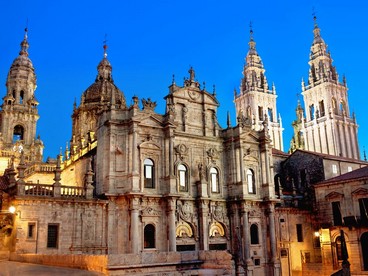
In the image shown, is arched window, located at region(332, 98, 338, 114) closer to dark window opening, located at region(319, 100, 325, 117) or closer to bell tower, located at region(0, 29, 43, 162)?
dark window opening, located at region(319, 100, 325, 117)

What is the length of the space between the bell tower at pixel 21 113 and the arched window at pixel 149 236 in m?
28.4

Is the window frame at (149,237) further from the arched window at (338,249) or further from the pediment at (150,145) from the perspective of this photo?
the arched window at (338,249)

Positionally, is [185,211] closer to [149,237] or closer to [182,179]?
[182,179]

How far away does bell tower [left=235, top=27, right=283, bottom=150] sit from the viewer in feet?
245

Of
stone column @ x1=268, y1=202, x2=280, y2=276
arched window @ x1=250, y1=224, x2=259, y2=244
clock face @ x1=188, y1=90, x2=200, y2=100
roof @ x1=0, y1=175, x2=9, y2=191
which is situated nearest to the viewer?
roof @ x1=0, y1=175, x2=9, y2=191

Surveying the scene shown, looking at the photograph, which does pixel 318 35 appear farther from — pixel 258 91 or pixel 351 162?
pixel 351 162

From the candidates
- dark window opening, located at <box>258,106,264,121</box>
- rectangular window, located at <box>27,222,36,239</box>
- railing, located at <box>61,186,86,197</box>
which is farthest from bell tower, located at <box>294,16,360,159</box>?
rectangular window, located at <box>27,222,36,239</box>

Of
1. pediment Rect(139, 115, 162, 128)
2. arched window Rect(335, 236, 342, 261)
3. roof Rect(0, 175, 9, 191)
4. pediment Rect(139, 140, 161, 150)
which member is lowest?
arched window Rect(335, 236, 342, 261)

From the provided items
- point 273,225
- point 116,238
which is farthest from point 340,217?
point 116,238

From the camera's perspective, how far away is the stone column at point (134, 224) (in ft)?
92.8

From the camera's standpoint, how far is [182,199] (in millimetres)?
32031

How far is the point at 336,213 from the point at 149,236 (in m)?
18.3

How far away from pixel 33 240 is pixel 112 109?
10.7m

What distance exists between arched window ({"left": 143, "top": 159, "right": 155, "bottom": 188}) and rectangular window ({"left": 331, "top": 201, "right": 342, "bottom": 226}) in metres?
17.9
